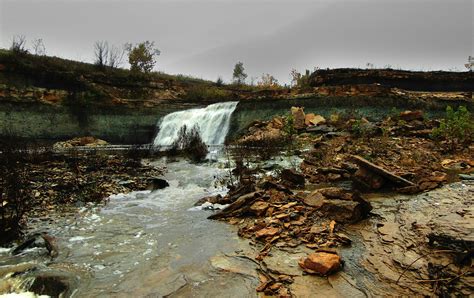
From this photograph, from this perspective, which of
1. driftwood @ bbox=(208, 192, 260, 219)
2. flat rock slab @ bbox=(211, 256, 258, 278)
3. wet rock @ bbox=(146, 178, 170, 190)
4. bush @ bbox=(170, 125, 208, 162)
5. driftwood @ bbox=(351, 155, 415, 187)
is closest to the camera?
flat rock slab @ bbox=(211, 256, 258, 278)

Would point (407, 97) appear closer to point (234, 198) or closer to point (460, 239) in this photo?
point (234, 198)

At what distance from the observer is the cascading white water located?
19.4 m

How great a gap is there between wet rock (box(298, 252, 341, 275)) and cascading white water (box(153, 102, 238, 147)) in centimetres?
1520

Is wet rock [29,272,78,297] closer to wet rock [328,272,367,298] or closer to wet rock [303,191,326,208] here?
wet rock [328,272,367,298]

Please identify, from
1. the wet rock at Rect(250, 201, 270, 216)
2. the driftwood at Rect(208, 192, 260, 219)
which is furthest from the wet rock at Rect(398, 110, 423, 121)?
the wet rock at Rect(250, 201, 270, 216)

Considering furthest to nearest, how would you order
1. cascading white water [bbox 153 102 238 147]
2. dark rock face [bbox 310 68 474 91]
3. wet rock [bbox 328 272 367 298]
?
dark rock face [bbox 310 68 474 91], cascading white water [bbox 153 102 238 147], wet rock [bbox 328 272 367 298]

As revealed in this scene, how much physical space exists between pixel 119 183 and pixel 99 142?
1302cm

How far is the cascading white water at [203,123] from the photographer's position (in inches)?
763

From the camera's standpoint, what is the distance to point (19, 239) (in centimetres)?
491

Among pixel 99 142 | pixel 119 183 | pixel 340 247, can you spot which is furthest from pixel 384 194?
pixel 99 142

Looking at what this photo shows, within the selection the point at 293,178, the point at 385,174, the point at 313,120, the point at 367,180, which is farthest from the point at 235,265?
the point at 313,120

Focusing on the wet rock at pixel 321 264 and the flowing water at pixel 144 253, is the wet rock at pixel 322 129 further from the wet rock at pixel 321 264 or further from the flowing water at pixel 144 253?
the wet rock at pixel 321 264

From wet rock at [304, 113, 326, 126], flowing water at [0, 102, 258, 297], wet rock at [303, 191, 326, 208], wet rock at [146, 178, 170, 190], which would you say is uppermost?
wet rock at [304, 113, 326, 126]

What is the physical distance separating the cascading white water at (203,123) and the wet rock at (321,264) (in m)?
15.2
